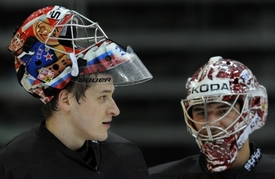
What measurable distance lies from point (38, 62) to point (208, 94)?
0.92 meters

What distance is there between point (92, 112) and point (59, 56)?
0.23 m

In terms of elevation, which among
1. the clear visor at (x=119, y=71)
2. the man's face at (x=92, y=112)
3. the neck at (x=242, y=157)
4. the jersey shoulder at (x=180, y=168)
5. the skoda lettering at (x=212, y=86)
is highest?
the clear visor at (x=119, y=71)

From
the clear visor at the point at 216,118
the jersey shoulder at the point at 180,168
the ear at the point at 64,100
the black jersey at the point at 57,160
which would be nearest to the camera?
the black jersey at the point at 57,160

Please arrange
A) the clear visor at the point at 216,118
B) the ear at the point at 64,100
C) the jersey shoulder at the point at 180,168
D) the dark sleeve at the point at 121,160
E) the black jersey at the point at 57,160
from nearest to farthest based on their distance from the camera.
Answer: the black jersey at the point at 57,160, the ear at the point at 64,100, the dark sleeve at the point at 121,160, the clear visor at the point at 216,118, the jersey shoulder at the point at 180,168

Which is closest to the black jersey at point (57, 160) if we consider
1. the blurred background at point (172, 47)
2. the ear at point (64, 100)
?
the ear at point (64, 100)

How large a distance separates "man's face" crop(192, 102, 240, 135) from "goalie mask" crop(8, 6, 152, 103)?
0.66 metres

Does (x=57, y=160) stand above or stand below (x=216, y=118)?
above

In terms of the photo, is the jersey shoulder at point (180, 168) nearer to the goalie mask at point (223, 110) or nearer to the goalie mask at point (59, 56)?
the goalie mask at point (223, 110)

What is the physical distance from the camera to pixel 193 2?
15.3ft

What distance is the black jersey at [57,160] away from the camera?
8.04 feet

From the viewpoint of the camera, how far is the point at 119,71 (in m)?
2.56

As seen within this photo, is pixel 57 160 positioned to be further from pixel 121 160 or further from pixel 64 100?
pixel 121 160

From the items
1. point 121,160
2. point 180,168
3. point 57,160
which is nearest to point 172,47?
point 180,168

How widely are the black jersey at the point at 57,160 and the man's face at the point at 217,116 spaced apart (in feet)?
1.50
